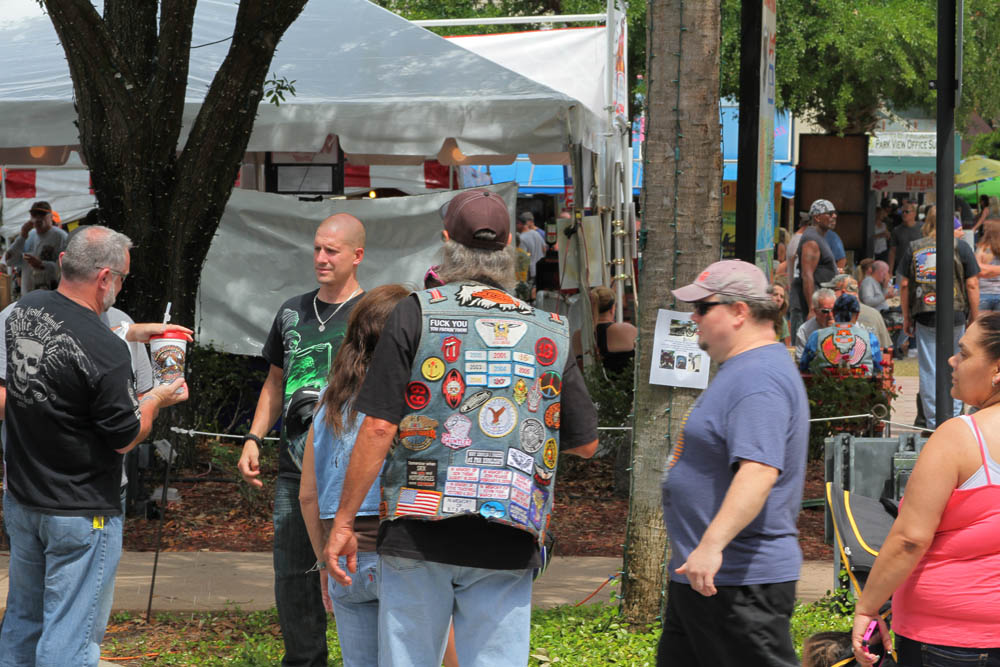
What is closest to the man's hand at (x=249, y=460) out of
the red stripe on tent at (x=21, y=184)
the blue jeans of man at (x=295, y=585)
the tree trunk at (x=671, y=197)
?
the blue jeans of man at (x=295, y=585)

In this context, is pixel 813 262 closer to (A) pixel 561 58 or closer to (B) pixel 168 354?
(A) pixel 561 58

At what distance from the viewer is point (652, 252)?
18.2 feet

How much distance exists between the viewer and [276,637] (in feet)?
→ 19.0

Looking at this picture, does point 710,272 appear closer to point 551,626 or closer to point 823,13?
point 551,626

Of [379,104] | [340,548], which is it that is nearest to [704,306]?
[340,548]

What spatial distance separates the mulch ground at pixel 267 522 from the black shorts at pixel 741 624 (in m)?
4.07

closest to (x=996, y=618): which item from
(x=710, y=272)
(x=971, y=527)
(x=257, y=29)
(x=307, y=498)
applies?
(x=971, y=527)

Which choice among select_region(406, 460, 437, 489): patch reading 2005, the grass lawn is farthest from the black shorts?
the grass lawn

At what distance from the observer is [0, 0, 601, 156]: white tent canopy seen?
30.6 feet

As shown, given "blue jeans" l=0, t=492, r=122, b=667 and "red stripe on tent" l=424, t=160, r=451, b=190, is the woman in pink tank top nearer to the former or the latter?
"blue jeans" l=0, t=492, r=122, b=667

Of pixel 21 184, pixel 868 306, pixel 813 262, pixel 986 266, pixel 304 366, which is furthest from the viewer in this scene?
pixel 21 184

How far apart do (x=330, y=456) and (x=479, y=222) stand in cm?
99

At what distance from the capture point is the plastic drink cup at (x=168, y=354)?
446 cm

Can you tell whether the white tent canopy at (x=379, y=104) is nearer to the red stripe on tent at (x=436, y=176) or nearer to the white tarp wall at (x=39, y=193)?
the red stripe on tent at (x=436, y=176)
